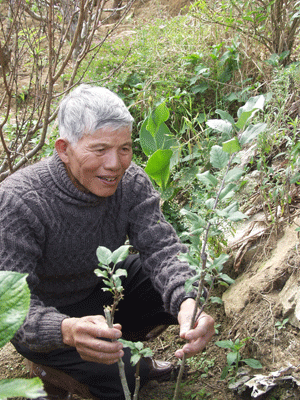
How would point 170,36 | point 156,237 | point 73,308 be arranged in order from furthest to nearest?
1. point 170,36
2. point 73,308
3. point 156,237

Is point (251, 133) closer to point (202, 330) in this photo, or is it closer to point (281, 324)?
point (202, 330)

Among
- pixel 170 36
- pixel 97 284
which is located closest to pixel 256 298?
pixel 97 284

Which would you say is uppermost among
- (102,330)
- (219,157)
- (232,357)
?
(219,157)

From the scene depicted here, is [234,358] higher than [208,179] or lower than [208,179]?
lower

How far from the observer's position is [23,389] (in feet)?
1.57

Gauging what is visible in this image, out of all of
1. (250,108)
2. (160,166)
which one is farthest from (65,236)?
(160,166)

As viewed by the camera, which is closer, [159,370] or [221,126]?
[221,126]

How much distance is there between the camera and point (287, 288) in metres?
1.94

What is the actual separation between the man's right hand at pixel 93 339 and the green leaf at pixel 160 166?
5.00ft

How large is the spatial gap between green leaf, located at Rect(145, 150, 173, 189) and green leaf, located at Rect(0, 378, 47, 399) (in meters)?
2.34

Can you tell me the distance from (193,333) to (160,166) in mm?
1616

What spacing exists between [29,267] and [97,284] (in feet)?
1.88

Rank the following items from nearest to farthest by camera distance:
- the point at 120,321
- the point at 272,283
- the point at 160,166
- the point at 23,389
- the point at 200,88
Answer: the point at 23,389 < the point at 272,283 < the point at 120,321 < the point at 160,166 < the point at 200,88

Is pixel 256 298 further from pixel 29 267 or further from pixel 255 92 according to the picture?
pixel 255 92
